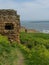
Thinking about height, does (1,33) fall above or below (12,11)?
below

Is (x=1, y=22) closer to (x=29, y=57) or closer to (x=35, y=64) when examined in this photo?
(x=29, y=57)

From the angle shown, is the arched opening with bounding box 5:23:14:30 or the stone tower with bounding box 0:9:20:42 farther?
the arched opening with bounding box 5:23:14:30

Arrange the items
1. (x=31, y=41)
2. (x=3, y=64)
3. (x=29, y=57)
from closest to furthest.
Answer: (x=3, y=64) → (x=29, y=57) → (x=31, y=41)

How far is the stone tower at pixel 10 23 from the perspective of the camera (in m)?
21.7

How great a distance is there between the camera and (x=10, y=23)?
21953 mm

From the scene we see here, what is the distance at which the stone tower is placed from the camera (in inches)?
855

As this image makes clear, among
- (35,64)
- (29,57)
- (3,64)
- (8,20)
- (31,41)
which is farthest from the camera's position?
(31,41)

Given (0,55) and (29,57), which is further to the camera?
(29,57)

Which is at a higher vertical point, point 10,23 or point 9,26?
point 10,23

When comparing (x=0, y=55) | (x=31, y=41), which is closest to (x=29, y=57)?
(x=0, y=55)

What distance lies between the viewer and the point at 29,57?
16.8m

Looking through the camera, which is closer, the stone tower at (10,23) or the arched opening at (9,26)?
the stone tower at (10,23)

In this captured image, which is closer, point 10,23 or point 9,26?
point 10,23

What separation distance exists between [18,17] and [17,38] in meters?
1.45
